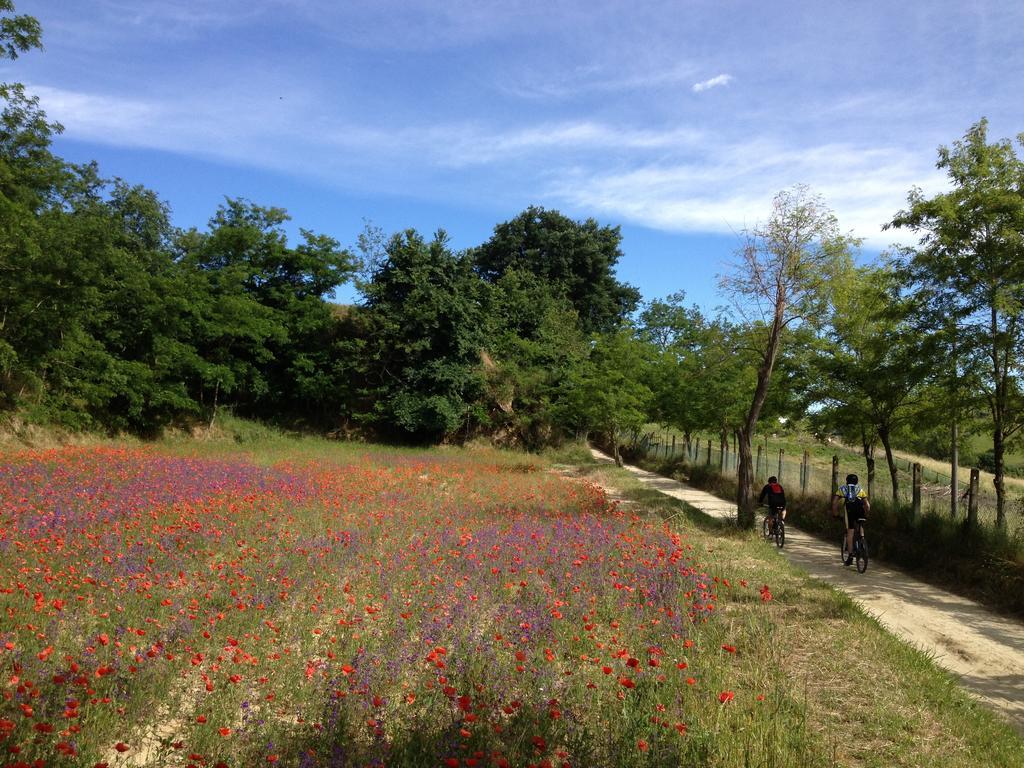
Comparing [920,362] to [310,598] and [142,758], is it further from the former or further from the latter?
[142,758]

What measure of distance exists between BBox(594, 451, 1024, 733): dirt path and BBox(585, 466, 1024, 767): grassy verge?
0.59 metres

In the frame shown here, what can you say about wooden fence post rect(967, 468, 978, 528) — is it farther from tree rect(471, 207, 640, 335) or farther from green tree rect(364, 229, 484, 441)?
tree rect(471, 207, 640, 335)

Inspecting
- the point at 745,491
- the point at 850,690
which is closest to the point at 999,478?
the point at 745,491

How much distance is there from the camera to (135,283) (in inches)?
922

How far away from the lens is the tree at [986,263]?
10797 mm

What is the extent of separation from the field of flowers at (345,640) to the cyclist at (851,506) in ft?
11.9

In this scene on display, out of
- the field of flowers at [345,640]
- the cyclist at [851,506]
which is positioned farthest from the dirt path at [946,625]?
the field of flowers at [345,640]

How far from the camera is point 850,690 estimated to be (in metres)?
5.38

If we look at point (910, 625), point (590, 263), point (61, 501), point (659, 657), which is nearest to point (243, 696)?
point (659, 657)

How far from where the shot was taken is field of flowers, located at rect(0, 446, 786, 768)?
12.3 ft

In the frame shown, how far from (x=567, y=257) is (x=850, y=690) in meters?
49.8

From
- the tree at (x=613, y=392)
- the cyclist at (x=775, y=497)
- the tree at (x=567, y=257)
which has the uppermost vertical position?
the tree at (x=567, y=257)

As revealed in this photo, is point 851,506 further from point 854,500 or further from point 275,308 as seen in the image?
point 275,308

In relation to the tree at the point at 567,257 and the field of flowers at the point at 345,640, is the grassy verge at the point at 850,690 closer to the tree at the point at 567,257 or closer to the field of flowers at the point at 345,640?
the field of flowers at the point at 345,640
